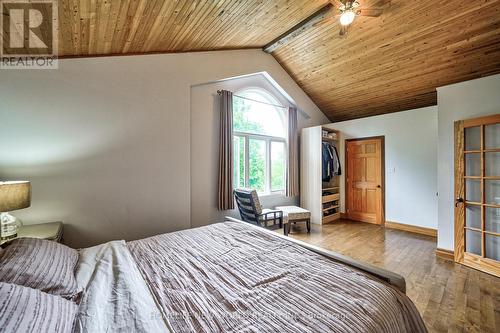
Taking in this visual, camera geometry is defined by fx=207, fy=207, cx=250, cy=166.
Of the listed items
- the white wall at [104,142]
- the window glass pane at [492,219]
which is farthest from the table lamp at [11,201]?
the window glass pane at [492,219]

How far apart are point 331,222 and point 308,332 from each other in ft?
14.0

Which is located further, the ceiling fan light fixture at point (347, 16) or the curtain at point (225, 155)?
the curtain at point (225, 155)

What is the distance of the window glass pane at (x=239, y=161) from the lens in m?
3.91

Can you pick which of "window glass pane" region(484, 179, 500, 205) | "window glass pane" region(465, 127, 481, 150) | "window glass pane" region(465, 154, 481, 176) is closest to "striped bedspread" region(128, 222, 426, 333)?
"window glass pane" region(484, 179, 500, 205)

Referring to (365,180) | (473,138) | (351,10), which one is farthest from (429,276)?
(351,10)

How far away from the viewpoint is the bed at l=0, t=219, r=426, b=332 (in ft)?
2.77

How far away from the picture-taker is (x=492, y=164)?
8.26 ft

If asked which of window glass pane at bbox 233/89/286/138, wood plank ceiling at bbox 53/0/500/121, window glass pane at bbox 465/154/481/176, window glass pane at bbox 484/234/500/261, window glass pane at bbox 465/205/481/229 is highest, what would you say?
wood plank ceiling at bbox 53/0/500/121

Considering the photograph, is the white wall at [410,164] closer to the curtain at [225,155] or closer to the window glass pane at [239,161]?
the window glass pane at [239,161]

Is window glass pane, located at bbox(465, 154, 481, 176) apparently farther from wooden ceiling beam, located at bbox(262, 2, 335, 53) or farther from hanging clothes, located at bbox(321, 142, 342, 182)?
wooden ceiling beam, located at bbox(262, 2, 335, 53)

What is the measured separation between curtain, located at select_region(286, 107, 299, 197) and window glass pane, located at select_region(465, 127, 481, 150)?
269 centimetres

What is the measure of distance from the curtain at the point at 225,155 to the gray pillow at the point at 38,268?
2285mm

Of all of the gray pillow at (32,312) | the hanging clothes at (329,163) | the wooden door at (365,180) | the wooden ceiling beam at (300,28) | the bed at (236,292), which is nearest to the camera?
the gray pillow at (32,312)

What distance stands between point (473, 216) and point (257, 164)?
3.23 m
